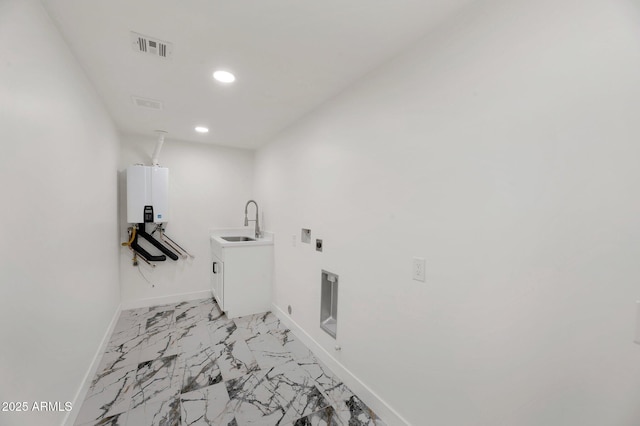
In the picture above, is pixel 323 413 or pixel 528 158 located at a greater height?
pixel 528 158

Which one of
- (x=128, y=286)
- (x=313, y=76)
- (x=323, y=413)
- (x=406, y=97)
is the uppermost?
(x=313, y=76)

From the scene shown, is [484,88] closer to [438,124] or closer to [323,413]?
[438,124]

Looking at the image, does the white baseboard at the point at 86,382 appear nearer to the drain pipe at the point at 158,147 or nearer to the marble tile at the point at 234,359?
the marble tile at the point at 234,359

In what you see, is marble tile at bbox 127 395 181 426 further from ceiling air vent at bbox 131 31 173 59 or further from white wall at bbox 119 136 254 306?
ceiling air vent at bbox 131 31 173 59

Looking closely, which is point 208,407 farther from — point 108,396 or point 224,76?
point 224,76

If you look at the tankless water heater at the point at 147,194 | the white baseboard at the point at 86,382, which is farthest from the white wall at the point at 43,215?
the tankless water heater at the point at 147,194

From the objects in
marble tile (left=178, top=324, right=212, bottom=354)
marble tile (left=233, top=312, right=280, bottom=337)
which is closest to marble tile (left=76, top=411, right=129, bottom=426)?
marble tile (left=178, top=324, right=212, bottom=354)

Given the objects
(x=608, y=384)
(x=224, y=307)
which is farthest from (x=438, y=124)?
(x=224, y=307)

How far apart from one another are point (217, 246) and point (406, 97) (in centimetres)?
294

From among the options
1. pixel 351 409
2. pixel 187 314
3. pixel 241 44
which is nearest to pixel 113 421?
pixel 351 409

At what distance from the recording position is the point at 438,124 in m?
1.40

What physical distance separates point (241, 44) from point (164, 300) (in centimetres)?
355

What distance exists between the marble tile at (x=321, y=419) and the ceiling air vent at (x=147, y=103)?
2839 millimetres

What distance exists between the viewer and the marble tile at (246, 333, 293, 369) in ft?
7.62
